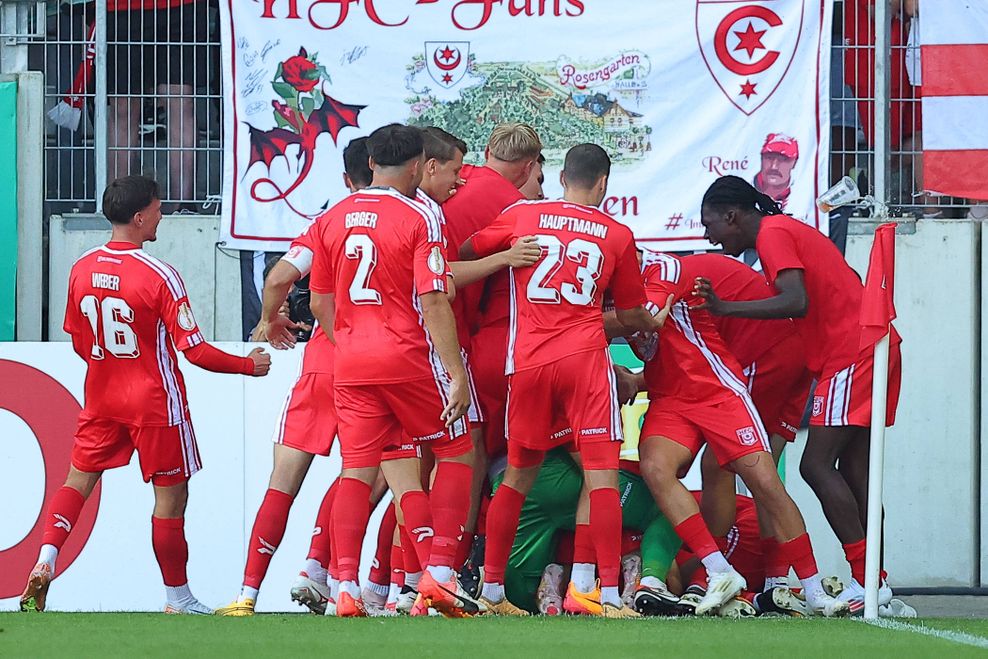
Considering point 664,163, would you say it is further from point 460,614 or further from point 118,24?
point 460,614

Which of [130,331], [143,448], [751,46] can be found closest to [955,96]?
[751,46]

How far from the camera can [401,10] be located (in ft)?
31.9

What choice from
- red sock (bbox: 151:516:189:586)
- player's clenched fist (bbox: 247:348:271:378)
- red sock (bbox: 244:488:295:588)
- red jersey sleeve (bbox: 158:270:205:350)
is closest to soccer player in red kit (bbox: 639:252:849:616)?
red sock (bbox: 244:488:295:588)

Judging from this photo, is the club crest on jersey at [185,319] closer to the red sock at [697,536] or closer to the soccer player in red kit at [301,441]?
the soccer player in red kit at [301,441]

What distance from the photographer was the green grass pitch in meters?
4.87

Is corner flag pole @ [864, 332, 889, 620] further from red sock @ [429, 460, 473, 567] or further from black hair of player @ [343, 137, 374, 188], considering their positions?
black hair of player @ [343, 137, 374, 188]

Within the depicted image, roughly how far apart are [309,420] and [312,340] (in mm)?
361

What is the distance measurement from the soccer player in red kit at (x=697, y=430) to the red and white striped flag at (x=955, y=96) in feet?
10.2

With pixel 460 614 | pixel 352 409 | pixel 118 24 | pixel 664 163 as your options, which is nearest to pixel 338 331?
pixel 352 409

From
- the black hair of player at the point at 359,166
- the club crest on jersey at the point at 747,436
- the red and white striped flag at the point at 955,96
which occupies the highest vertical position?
the red and white striped flag at the point at 955,96

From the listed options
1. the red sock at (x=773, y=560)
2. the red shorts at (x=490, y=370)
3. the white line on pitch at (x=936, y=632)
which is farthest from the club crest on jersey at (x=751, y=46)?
the white line on pitch at (x=936, y=632)

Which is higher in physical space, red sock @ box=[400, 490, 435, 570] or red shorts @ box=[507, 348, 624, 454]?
red shorts @ box=[507, 348, 624, 454]

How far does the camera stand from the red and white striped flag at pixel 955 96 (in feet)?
30.9

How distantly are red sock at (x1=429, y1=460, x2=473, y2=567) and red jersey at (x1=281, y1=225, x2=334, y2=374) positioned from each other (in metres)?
0.91
